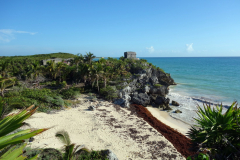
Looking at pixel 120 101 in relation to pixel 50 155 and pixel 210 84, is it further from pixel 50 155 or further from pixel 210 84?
pixel 210 84

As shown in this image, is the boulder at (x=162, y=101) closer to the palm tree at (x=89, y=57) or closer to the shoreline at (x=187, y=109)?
the shoreline at (x=187, y=109)

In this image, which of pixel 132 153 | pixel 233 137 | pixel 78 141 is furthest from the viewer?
pixel 78 141

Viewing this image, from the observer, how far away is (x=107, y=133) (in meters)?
13.4

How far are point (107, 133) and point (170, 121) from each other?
8980mm

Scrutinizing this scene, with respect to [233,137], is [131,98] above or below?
below

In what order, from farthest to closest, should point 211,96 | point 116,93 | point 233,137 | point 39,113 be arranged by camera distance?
point 211,96, point 116,93, point 39,113, point 233,137

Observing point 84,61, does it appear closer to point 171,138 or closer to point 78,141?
point 78,141

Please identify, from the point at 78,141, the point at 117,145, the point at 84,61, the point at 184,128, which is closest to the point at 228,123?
the point at 117,145

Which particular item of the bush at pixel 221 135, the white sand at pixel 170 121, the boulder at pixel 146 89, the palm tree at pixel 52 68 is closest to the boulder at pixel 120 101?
the white sand at pixel 170 121

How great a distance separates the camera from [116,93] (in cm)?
2322

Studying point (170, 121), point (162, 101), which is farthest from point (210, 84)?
point (170, 121)

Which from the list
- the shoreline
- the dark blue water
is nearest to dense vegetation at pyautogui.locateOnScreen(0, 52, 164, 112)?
the shoreline

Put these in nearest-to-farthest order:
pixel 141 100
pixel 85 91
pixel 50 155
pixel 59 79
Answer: pixel 50 155 < pixel 141 100 < pixel 85 91 < pixel 59 79

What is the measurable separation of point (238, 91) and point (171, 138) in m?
27.4
